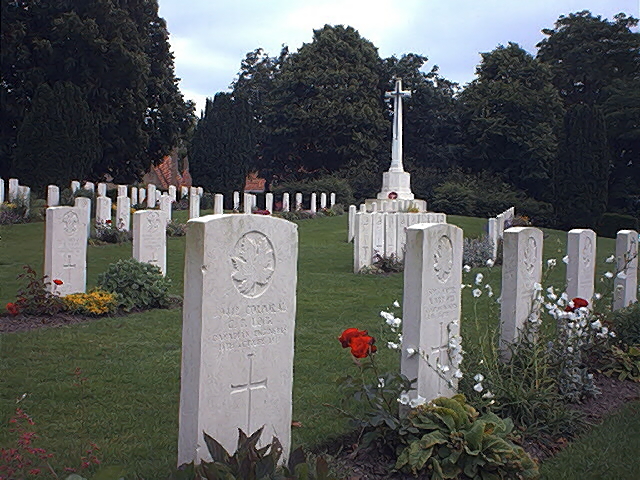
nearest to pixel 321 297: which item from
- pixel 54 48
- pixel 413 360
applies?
pixel 413 360

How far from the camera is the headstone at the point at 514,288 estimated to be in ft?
19.7

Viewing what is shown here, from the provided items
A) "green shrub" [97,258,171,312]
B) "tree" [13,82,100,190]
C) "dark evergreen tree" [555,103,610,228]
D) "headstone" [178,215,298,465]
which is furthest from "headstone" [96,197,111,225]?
"dark evergreen tree" [555,103,610,228]

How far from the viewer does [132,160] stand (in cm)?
3116

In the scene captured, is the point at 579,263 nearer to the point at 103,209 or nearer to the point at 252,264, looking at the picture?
the point at 252,264

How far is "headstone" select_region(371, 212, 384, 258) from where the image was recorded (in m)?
14.8

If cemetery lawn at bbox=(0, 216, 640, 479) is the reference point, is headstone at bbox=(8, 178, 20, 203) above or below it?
above

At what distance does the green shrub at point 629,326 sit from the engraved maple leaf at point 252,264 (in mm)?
4773

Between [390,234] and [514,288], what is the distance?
926cm

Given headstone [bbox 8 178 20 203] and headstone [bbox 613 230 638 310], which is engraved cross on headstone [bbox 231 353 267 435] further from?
headstone [bbox 8 178 20 203]

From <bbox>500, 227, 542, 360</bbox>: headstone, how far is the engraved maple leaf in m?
2.69

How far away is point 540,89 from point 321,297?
30858mm

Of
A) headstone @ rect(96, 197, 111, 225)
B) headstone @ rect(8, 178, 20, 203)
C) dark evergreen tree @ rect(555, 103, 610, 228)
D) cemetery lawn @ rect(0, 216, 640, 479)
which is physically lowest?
cemetery lawn @ rect(0, 216, 640, 479)

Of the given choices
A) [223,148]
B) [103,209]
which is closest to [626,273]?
[103,209]

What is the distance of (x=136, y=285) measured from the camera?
952 centimetres
